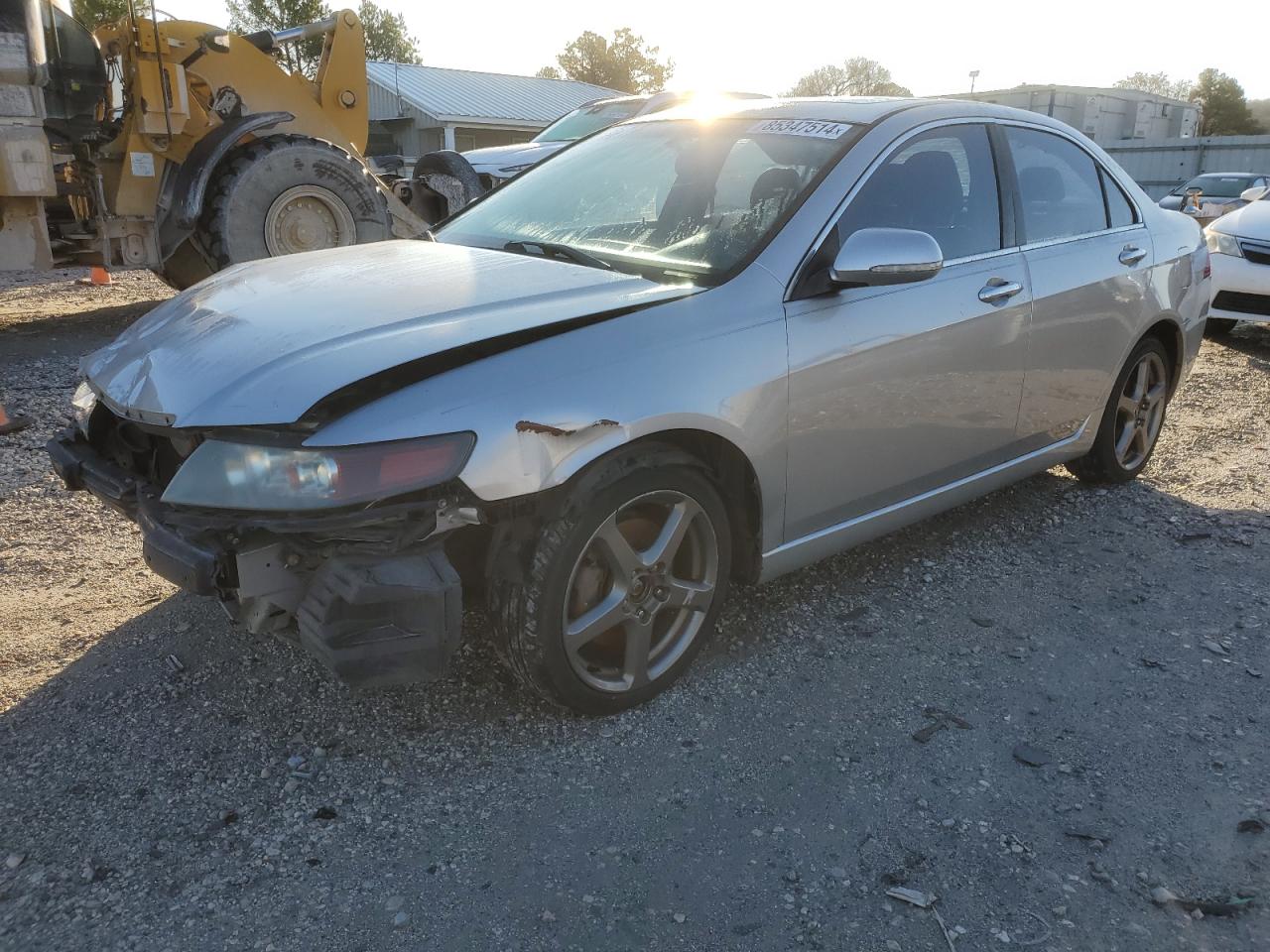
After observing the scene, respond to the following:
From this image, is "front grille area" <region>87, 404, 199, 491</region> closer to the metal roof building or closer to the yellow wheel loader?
the yellow wheel loader

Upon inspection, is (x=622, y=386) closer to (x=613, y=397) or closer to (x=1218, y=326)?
(x=613, y=397)

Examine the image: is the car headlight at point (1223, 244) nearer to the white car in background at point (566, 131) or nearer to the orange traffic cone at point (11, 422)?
the white car in background at point (566, 131)

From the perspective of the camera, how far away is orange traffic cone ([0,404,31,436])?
5312 millimetres

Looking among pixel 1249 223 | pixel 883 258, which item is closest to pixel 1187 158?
pixel 1249 223

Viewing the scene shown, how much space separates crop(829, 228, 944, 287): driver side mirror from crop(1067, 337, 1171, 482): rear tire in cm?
200

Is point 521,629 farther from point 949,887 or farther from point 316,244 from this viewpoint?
point 316,244

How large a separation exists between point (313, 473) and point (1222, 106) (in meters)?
64.1

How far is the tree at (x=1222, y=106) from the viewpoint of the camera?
52594 millimetres

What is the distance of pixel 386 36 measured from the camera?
57812 mm

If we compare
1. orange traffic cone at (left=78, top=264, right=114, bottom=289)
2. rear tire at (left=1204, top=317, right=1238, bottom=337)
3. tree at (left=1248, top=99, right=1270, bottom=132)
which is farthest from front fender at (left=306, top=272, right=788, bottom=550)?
tree at (left=1248, top=99, right=1270, bottom=132)

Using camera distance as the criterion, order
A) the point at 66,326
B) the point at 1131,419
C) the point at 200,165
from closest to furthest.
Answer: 1. the point at 1131,419
2. the point at 200,165
3. the point at 66,326

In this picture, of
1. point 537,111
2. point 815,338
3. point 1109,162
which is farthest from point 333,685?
point 537,111

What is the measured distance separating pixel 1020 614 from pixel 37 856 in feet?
10.3

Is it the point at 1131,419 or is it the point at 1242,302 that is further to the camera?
the point at 1242,302
